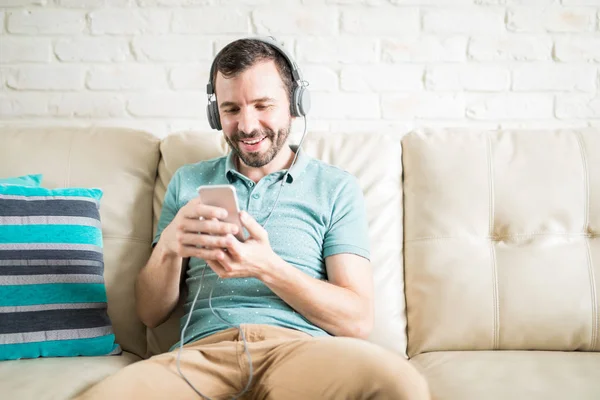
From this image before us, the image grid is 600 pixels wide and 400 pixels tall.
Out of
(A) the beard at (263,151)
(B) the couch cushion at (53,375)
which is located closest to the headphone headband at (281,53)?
(A) the beard at (263,151)

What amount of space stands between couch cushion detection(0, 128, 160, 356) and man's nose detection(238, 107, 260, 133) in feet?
1.28

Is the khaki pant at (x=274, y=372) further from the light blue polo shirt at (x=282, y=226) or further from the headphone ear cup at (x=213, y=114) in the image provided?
the headphone ear cup at (x=213, y=114)

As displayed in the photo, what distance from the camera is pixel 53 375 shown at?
123 centimetres

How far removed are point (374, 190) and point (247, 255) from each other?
0.54 meters

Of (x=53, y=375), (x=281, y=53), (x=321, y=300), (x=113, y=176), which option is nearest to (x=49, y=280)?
(x=53, y=375)

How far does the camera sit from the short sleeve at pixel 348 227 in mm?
1401

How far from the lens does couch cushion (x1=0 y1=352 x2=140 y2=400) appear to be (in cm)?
114

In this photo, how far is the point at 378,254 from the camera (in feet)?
5.15

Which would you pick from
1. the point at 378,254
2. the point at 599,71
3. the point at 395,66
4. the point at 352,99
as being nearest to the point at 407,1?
the point at 395,66

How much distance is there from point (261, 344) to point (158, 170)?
0.68 m

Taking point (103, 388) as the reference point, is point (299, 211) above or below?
above

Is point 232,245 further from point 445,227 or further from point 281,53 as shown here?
point 445,227

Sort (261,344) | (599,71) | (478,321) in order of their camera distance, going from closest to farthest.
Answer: (261,344) → (478,321) → (599,71)

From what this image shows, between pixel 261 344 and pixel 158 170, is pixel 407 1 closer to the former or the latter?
pixel 158 170
